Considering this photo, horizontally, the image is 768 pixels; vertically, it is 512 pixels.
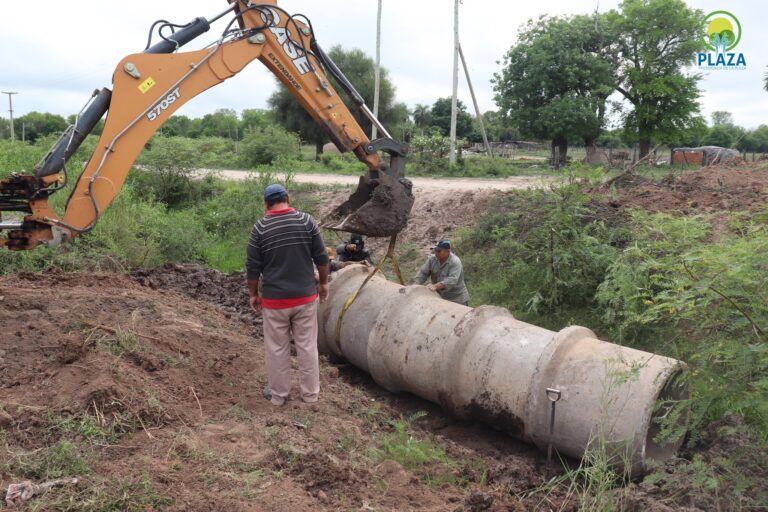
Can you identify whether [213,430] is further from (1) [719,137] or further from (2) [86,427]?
(1) [719,137]

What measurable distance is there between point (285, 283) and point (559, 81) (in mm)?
25705

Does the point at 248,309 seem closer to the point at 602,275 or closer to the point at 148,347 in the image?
the point at 148,347

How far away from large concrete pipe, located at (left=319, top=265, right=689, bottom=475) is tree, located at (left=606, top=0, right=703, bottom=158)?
78.3ft

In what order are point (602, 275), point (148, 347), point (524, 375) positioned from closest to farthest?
point (524, 375) < point (148, 347) < point (602, 275)

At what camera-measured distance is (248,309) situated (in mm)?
9078

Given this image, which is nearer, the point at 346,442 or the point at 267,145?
the point at 346,442

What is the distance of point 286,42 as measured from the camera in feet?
22.0

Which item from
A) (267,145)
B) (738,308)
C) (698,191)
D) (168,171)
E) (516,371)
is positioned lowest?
(516,371)

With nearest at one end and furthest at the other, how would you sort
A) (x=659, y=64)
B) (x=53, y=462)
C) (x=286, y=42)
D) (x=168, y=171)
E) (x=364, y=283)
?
1. (x=53, y=462)
2. (x=364, y=283)
3. (x=286, y=42)
4. (x=168, y=171)
5. (x=659, y=64)

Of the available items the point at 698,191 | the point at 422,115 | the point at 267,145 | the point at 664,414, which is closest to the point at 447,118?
the point at 422,115

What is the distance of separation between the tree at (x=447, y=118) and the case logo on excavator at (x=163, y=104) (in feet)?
140

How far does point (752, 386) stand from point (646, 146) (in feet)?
87.5

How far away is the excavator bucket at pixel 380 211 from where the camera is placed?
659cm

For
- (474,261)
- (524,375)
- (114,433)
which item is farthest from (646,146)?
(114,433)
